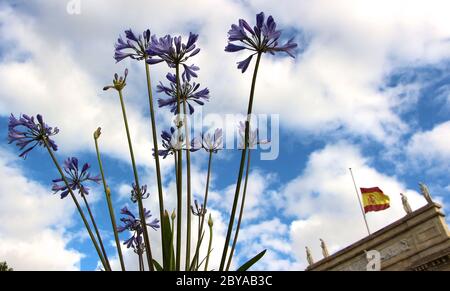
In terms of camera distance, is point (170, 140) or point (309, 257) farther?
point (309, 257)

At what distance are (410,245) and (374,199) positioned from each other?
420 centimetres

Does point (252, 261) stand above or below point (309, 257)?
below

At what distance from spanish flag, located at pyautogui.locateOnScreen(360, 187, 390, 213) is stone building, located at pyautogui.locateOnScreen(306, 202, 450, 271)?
7.39 ft

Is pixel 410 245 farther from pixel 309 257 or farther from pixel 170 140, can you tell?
pixel 170 140

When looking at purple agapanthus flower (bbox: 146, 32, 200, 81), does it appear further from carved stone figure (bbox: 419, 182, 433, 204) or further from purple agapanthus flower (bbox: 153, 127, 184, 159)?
carved stone figure (bbox: 419, 182, 433, 204)

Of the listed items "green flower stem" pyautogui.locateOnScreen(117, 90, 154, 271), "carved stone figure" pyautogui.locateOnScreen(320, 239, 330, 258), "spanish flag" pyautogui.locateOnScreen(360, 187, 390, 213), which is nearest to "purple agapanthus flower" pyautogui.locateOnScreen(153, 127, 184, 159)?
"green flower stem" pyautogui.locateOnScreen(117, 90, 154, 271)

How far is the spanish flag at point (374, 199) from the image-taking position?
28.0 m

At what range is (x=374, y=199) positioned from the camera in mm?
28188

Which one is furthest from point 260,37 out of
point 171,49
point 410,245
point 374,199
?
point 410,245

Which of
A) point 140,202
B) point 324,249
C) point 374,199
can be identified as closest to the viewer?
point 140,202
